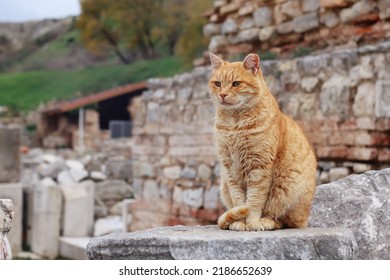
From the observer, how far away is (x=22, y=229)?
14711 mm

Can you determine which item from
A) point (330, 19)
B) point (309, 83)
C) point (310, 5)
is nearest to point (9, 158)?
point (310, 5)

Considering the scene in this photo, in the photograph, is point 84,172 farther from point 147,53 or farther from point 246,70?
point 147,53

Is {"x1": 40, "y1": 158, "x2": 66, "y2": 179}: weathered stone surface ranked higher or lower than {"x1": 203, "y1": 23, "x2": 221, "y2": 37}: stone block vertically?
lower

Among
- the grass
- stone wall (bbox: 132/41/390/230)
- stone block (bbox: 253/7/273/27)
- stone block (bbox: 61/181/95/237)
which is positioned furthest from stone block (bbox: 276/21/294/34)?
the grass

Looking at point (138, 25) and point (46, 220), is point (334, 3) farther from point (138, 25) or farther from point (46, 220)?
point (138, 25)

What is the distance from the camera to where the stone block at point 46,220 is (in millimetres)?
14109

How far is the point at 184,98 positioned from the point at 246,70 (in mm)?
5872

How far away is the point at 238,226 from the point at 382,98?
3568 millimetres

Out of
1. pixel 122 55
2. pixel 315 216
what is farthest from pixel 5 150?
pixel 122 55

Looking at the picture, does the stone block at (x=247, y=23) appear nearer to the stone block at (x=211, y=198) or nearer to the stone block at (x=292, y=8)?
the stone block at (x=292, y=8)

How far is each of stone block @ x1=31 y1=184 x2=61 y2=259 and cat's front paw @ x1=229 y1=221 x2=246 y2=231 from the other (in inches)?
395

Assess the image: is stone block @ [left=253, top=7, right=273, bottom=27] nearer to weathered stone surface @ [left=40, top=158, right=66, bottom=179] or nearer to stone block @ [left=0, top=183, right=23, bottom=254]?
stone block @ [left=0, top=183, right=23, bottom=254]

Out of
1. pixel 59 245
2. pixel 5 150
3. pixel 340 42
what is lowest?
pixel 59 245

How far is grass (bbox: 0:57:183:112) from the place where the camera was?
1091 inches
